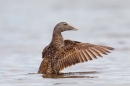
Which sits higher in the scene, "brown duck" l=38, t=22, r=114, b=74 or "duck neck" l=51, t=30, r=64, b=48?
"duck neck" l=51, t=30, r=64, b=48

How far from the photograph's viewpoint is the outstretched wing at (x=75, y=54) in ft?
38.2

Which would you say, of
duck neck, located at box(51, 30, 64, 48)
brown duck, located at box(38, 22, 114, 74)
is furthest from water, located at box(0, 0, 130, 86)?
duck neck, located at box(51, 30, 64, 48)

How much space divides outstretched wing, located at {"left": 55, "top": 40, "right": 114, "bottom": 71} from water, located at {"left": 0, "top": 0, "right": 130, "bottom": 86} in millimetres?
258

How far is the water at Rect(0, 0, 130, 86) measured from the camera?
11.3 metres

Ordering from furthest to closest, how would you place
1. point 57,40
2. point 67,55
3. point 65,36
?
point 65,36
point 57,40
point 67,55

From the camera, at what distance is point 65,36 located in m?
20.2

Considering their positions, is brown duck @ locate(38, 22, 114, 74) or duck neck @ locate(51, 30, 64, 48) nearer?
brown duck @ locate(38, 22, 114, 74)

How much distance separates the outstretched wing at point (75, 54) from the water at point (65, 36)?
10.1 inches

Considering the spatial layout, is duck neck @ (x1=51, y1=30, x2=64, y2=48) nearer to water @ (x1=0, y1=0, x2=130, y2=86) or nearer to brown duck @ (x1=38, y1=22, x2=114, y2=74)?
brown duck @ (x1=38, y1=22, x2=114, y2=74)

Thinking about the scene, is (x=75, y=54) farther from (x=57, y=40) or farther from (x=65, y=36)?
(x=65, y=36)

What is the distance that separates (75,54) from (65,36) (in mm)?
8467

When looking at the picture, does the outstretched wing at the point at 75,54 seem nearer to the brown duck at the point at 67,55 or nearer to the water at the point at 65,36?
the brown duck at the point at 67,55

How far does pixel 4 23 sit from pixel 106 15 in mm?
5418

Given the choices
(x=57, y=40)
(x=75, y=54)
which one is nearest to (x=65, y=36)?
(x=57, y=40)
